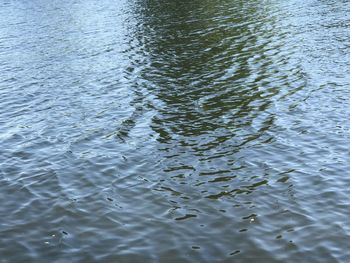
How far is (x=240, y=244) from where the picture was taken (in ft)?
57.7

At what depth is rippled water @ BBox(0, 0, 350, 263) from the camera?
18.1m

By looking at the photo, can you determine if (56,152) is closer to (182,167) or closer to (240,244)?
Result: (182,167)

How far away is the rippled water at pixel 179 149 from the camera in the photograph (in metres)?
18.1

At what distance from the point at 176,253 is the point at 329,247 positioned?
6.14 meters

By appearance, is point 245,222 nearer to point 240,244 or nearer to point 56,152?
point 240,244

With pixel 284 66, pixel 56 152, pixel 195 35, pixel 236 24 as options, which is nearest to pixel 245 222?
pixel 56 152

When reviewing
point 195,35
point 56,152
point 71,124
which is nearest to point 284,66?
point 195,35

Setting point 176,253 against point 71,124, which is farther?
point 71,124

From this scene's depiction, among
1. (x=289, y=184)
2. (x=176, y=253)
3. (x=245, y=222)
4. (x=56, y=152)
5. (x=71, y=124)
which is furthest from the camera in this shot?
(x=71, y=124)

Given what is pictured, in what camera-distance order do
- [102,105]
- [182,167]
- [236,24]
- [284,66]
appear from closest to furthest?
1. [182,167]
2. [102,105]
3. [284,66]
4. [236,24]

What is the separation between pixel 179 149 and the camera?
2625 centimetres

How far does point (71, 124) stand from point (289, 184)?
16.3m

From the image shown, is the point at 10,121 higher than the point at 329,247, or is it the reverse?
the point at 10,121

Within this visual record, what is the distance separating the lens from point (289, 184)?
71.7ft
